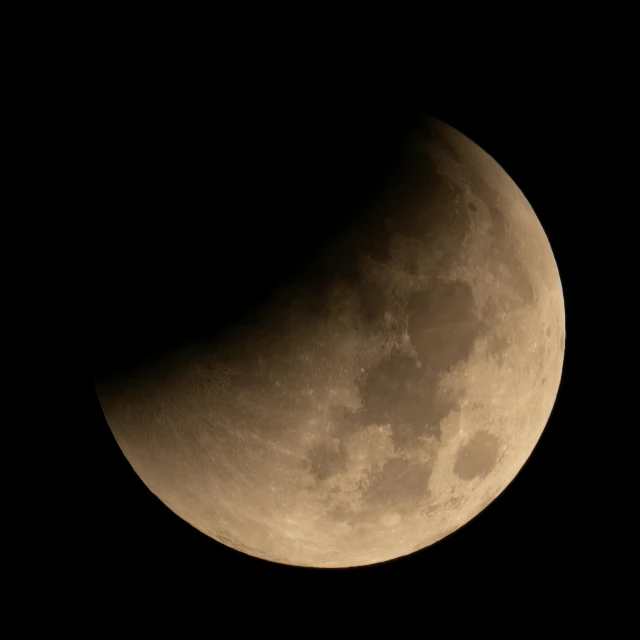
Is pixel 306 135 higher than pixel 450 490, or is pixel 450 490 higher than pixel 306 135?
pixel 306 135

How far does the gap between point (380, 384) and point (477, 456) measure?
25.8 inches

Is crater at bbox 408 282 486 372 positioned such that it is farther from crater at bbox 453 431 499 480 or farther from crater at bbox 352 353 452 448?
crater at bbox 453 431 499 480

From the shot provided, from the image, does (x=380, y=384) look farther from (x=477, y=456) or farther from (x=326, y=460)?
(x=477, y=456)

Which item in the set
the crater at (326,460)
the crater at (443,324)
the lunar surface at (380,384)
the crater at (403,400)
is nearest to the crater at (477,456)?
the lunar surface at (380,384)

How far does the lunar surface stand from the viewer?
2.56m

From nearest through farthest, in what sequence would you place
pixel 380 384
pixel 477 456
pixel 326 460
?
pixel 380 384 < pixel 326 460 < pixel 477 456

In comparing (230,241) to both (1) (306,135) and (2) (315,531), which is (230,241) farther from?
(2) (315,531)

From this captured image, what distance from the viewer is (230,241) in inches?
99.2

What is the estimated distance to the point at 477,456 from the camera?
2881 mm

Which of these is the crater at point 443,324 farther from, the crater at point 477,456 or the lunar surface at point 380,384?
the crater at point 477,456

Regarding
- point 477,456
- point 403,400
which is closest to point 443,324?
point 403,400

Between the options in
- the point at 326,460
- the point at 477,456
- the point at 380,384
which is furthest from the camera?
the point at 477,456

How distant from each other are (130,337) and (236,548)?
128 cm

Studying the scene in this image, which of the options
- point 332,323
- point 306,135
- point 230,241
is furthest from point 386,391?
point 306,135
